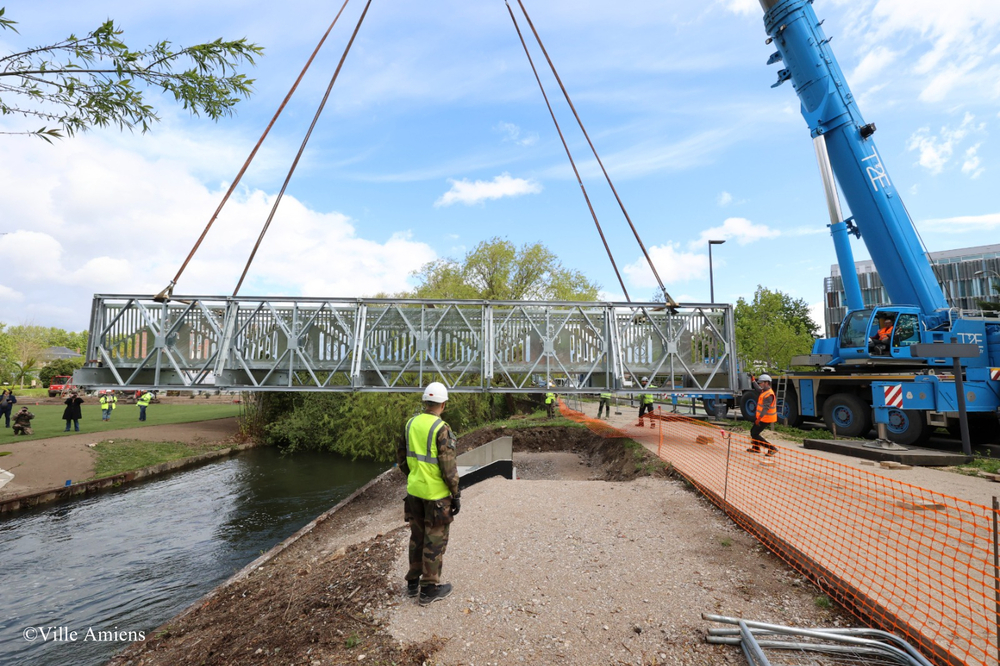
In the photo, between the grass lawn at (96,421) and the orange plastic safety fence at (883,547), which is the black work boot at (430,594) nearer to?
the orange plastic safety fence at (883,547)

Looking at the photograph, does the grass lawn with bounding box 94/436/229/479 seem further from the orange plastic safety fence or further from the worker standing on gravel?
the orange plastic safety fence

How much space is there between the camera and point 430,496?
14.7ft

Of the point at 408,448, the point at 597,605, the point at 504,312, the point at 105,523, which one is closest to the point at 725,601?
the point at 597,605

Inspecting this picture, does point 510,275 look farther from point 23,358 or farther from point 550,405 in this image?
point 23,358

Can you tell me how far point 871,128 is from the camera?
12.6m

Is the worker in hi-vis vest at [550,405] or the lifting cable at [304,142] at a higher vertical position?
the lifting cable at [304,142]

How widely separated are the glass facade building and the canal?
185 feet

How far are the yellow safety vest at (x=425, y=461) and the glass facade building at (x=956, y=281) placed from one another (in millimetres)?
58876

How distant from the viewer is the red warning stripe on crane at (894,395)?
12000 millimetres

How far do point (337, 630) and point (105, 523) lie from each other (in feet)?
40.6

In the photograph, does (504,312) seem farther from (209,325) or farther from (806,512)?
Result: (806,512)

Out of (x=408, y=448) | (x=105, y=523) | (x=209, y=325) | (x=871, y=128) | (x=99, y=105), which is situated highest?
(x=871, y=128)

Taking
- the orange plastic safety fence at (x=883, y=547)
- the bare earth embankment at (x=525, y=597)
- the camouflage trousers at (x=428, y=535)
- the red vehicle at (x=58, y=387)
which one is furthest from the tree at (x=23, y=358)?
the orange plastic safety fence at (x=883, y=547)

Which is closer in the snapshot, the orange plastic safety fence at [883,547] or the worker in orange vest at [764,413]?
the orange plastic safety fence at [883,547]
